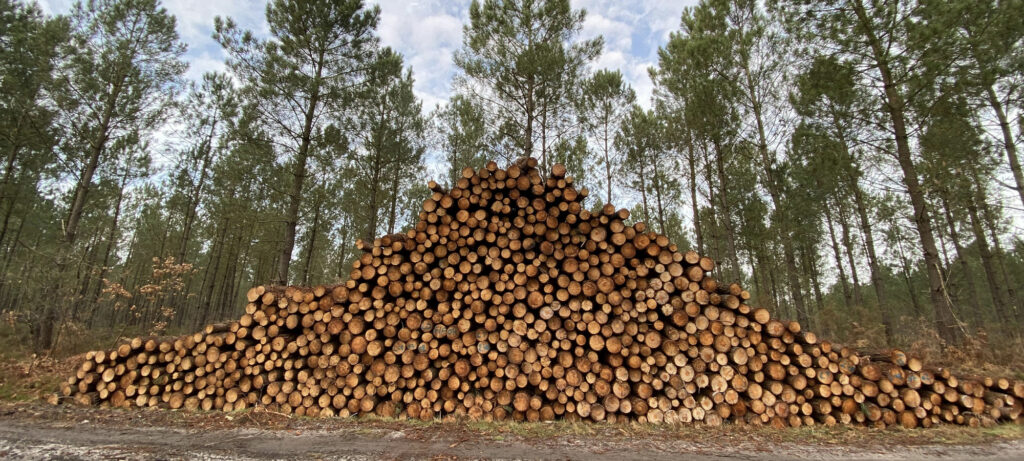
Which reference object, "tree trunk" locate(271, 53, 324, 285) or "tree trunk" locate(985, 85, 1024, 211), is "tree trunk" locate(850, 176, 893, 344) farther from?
"tree trunk" locate(271, 53, 324, 285)

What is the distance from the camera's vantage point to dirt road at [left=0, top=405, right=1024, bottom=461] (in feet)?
11.6

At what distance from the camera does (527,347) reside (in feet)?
16.0

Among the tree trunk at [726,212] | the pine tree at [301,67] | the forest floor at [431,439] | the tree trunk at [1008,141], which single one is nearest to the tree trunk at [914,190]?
the tree trunk at [1008,141]

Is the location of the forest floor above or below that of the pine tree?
below

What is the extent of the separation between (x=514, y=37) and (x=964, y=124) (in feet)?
33.4

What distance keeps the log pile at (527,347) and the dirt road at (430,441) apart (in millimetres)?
336

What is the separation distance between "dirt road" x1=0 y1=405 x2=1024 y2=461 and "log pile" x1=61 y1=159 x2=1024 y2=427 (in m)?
0.34

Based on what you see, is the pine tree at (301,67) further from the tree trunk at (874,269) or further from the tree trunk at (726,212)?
the tree trunk at (874,269)

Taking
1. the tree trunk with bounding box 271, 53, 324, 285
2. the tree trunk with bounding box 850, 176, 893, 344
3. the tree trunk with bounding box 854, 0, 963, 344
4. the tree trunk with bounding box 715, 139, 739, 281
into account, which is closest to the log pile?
the tree trunk with bounding box 854, 0, 963, 344

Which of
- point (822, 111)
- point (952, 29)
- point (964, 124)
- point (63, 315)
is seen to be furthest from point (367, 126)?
point (964, 124)

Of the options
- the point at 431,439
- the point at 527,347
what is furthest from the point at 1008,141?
the point at 431,439

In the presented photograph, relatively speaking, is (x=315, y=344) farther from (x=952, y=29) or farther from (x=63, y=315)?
(x=952, y=29)

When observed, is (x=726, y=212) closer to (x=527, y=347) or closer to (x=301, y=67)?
(x=527, y=347)

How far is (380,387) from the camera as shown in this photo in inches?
192
